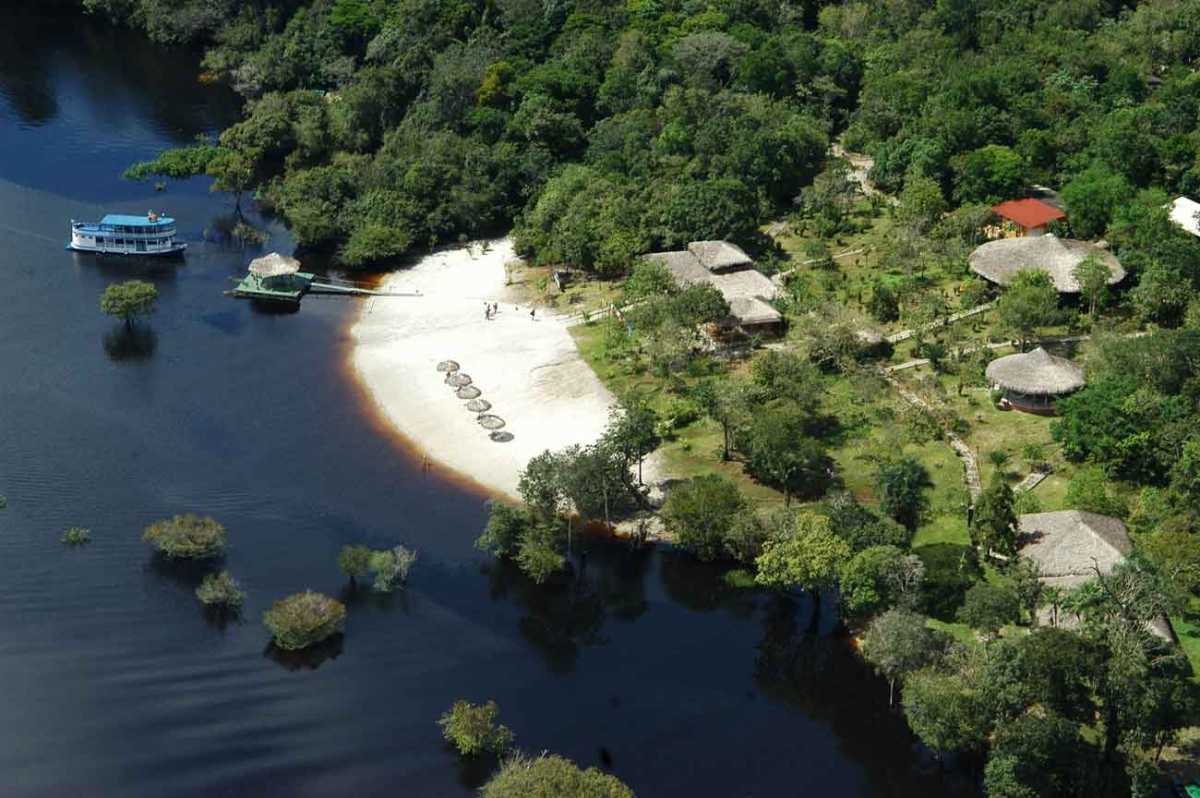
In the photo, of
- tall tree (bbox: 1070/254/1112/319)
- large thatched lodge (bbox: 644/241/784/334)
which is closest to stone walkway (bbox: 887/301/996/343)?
tall tree (bbox: 1070/254/1112/319)

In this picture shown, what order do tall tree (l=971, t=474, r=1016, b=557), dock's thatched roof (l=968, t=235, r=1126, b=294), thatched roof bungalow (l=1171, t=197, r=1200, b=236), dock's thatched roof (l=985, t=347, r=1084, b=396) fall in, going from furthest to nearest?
thatched roof bungalow (l=1171, t=197, r=1200, b=236) < dock's thatched roof (l=968, t=235, r=1126, b=294) < dock's thatched roof (l=985, t=347, r=1084, b=396) < tall tree (l=971, t=474, r=1016, b=557)

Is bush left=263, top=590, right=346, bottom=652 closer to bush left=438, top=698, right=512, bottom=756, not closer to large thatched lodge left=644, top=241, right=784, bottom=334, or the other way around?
bush left=438, top=698, right=512, bottom=756

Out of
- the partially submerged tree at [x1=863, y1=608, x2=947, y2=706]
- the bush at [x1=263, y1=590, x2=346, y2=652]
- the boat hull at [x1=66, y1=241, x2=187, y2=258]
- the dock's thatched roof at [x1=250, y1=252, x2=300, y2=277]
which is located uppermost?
the partially submerged tree at [x1=863, y1=608, x2=947, y2=706]

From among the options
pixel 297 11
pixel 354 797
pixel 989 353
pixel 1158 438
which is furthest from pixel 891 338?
pixel 297 11

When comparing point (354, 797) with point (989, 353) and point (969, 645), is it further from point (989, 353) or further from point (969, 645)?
point (989, 353)

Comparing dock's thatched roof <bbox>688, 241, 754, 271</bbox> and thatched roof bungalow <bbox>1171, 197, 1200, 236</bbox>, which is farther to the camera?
dock's thatched roof <bbox>688, 241, 754, 271</bbox>

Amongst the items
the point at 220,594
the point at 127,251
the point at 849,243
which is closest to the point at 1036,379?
the point at 849,243
